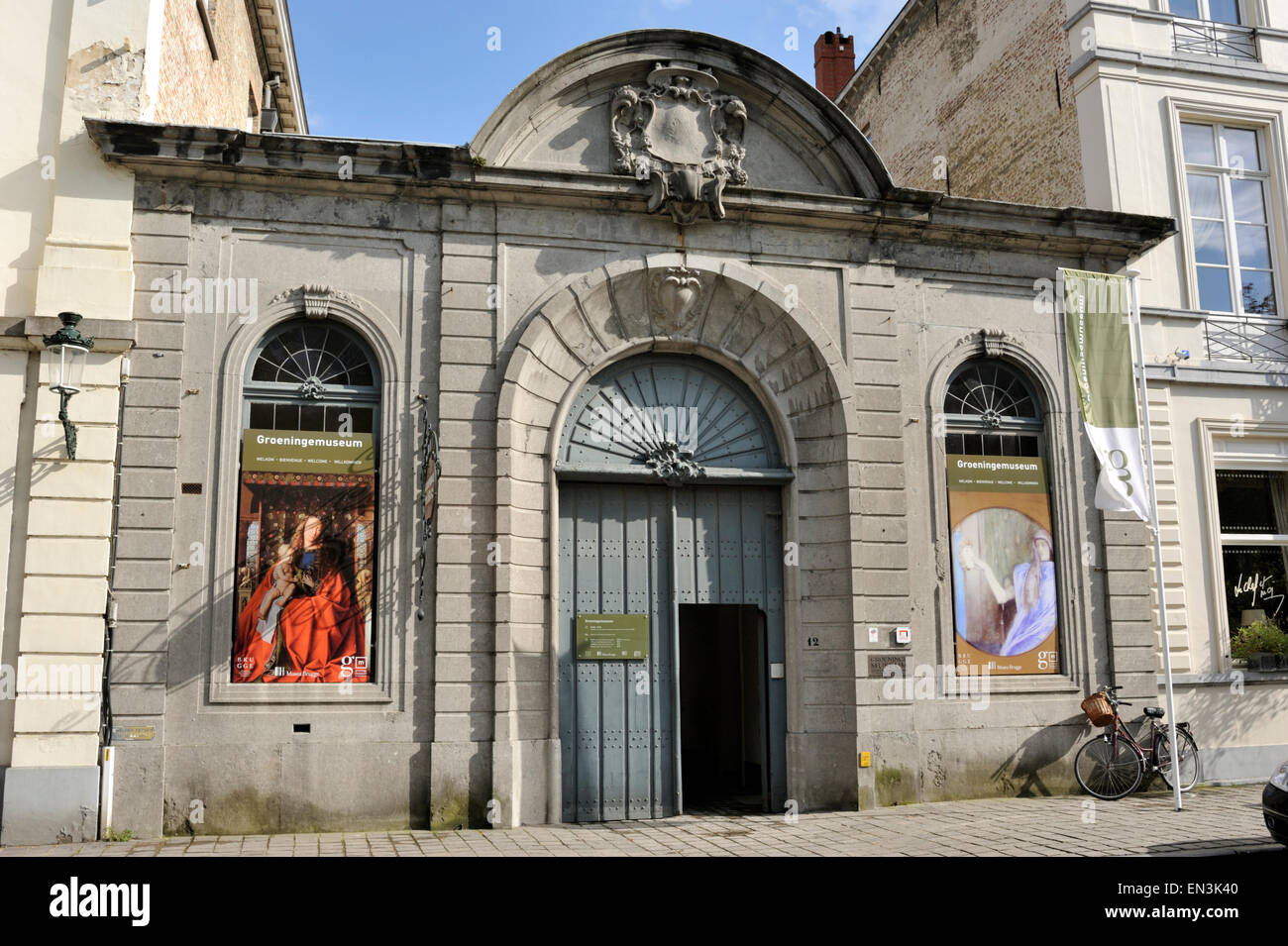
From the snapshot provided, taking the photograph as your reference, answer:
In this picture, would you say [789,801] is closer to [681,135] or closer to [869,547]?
[869,547]

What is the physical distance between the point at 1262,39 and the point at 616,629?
40.3 ft

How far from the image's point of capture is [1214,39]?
48.4 ft

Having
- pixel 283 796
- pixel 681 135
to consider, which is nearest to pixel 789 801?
pixel 283 796

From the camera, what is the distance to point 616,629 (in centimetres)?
1101

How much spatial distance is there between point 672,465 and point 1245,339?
799 centimetres

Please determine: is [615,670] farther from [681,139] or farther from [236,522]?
[681,139]

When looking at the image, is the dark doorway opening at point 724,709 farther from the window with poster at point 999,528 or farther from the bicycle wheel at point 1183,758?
the bicycle wheel at point 1183,758

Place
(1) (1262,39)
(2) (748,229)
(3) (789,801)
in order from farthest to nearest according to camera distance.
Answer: (1) (1262,39) < (2) (748,229) < (3) (789,801)

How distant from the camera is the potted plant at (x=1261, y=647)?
1271 cm

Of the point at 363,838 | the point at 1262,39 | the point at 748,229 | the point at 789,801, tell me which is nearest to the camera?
the point at 363,838

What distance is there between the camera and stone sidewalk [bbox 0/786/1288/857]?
866 centimetres

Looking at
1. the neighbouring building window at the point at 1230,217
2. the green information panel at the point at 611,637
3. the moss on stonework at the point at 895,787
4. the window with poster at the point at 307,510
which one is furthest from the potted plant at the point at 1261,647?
the window with poster at the point at 307,510

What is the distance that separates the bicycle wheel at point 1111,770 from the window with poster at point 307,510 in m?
7.64

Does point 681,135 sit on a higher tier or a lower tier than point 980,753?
higher
